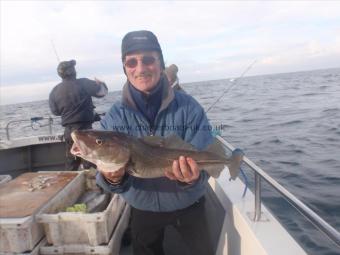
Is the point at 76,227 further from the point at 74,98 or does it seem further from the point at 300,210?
the point at 74,98

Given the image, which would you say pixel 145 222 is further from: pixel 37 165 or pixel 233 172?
pixel 37 165

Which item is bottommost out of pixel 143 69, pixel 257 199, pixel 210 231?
pixel 210 231

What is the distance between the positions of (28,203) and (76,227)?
652mm

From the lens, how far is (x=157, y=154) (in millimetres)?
2967

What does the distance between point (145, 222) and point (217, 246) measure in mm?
1302

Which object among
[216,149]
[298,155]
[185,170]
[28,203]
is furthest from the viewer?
[298,155]

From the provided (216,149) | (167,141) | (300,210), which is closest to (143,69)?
(167,141)

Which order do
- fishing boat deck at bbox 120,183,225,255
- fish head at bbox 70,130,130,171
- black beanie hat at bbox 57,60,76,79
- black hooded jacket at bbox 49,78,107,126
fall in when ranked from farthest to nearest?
black hooded jacket at bbox 49,78,107,126 → black beanie hat at bbox 57,60,76,79 → fishing boat deck at bbox 120,183,225,255 → fish head at bbox 70,130,130,171

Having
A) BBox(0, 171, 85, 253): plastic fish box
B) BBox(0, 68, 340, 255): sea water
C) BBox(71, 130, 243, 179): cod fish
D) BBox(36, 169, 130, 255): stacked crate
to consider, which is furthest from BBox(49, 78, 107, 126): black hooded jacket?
BBox(71, 130, 243, 179): cod fish

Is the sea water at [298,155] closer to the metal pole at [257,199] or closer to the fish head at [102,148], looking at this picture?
the metal pole at [257,199]

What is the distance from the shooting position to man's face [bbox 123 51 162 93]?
316 cm

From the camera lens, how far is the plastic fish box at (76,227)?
351 centimetres

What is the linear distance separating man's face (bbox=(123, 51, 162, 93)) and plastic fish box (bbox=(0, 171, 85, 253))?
1805mm

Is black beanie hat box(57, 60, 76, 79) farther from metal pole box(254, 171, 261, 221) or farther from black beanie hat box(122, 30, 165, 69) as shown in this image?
metal pole box(254, 171, 261, 221)
